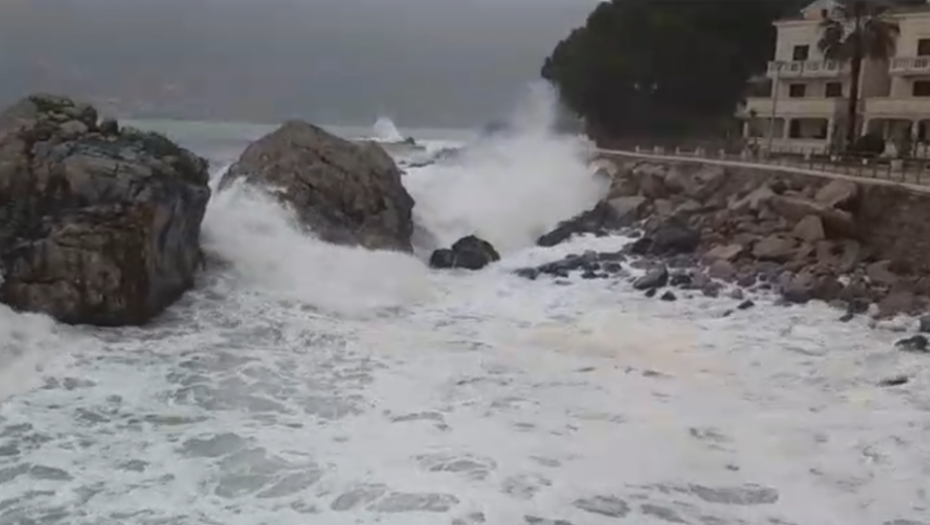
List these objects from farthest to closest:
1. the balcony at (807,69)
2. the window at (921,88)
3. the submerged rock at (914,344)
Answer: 1. the balcony at (807,69)
2. the window at (921,88)
3. the submerged rock at (914,344)

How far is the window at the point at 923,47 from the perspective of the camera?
134 feet

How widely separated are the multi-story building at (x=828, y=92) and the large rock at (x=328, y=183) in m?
19.0

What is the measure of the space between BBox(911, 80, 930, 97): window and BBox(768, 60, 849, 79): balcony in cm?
344

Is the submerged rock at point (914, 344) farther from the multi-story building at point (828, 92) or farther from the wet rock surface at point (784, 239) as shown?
the multi-story building at point (828, 92)

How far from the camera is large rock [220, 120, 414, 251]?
29.1 meters

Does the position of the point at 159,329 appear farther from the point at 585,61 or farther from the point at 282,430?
the point at 585,61

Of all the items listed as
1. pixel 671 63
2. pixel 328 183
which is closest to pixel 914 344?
pixel 328 183

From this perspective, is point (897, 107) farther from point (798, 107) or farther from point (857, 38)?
point (798, 107)

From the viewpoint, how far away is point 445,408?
53.1 feet

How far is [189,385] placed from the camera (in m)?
17.0

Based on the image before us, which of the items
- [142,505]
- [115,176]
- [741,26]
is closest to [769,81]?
[741,26]

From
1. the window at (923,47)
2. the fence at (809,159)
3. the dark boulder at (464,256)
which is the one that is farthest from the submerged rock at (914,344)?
the window at (923,47)

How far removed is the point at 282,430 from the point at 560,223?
23136mm

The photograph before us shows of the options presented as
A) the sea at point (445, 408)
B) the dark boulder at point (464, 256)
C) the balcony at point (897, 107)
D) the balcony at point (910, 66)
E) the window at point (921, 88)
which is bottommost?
the sea at point (445, 408)
